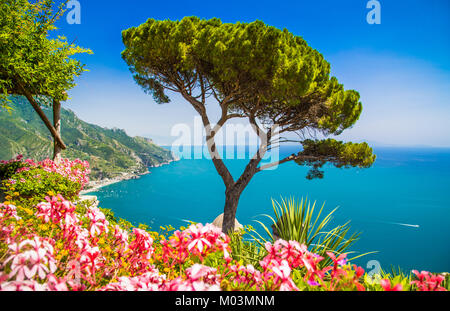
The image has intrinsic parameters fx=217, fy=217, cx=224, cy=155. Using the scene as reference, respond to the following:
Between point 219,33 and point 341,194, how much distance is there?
1698 inches

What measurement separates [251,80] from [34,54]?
4143 millimetres

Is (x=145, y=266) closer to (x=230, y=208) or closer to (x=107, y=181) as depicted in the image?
(x=230, y=208)

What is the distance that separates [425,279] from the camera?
0.87 metres

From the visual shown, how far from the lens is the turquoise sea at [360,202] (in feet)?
79.1

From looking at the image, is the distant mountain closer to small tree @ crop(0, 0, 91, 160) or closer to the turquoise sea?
the turquoise sea

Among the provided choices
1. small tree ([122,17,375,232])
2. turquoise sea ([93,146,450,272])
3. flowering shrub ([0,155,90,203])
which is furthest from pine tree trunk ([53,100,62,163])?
turquoise sea ([93,146,450,272])

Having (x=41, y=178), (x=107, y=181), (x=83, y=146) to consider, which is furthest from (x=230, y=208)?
(x=83, y=146)

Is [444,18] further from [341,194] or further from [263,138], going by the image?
[341,194]

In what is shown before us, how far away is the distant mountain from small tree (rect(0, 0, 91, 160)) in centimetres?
4123

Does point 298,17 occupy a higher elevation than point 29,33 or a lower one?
higher

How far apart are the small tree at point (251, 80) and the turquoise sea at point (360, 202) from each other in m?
17.3

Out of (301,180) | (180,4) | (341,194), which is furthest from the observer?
(301,180)

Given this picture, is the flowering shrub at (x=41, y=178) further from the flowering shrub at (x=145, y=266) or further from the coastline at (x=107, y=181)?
the coastline at (x=107, y=181)
